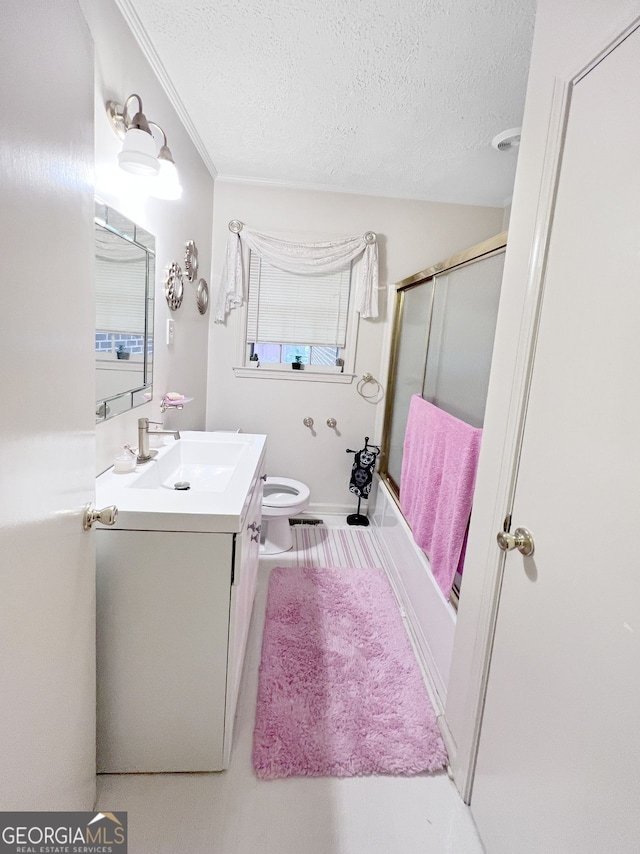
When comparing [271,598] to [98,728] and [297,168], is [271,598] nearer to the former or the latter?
[98,728]

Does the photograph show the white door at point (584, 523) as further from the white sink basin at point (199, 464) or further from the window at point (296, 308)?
the window at point (296, 308)

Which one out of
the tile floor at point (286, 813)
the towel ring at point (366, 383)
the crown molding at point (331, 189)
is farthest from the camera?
the towel ring at point (366, 383)

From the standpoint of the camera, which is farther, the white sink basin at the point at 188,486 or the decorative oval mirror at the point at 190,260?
the decorative oval mirror at the point at 190,260

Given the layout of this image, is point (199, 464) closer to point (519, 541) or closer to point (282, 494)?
point (282, 494)

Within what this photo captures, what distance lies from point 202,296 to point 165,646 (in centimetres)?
209

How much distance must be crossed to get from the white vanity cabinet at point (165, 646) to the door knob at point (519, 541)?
69 cm

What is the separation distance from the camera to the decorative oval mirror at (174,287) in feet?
6.69

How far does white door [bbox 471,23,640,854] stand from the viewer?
729 mm

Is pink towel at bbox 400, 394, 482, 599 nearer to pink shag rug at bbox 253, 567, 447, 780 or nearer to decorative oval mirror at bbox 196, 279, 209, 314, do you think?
pink shag rug at bbox 253, 567, 447, 780

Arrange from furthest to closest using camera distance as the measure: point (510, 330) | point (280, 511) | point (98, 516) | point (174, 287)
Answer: point (280, 511)
point (174, 287)
point (510, 330)
point (98, 516)

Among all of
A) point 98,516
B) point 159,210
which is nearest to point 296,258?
point 159,210

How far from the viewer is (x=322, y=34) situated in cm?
151

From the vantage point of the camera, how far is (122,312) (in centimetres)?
159

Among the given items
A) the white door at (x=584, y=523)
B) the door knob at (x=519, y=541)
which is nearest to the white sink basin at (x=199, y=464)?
the door knob at (x=519, y=541)
